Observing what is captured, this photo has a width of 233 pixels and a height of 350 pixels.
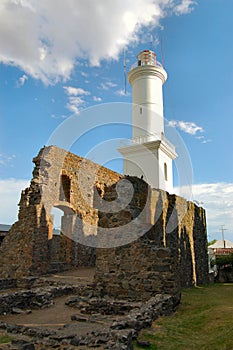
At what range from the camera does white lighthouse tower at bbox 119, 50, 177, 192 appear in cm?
2248

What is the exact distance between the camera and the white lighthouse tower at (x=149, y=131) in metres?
22.5

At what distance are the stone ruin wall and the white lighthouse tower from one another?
3.85m

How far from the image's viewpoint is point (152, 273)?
26.3 ft

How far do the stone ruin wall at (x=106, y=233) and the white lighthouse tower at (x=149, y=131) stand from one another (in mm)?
3848

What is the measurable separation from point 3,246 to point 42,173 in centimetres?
361

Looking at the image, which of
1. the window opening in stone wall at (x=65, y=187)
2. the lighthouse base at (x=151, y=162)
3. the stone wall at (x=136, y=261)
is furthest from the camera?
the lighthouse base at (x=151, y=162)

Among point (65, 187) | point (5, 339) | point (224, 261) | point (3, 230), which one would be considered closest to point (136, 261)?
point (5, 339)

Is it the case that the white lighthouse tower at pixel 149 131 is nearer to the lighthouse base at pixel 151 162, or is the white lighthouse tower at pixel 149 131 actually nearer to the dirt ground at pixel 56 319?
the lighthouse base at pixel 151 162

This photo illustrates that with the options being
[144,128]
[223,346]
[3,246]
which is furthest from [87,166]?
[223,346]

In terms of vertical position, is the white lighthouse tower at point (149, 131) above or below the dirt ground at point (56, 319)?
above

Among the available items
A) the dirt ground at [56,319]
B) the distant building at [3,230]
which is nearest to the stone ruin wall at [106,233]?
the dirt ground at [56,319]

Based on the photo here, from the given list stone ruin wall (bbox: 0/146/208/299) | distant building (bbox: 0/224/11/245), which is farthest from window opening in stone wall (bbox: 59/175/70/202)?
distant building (bbox: 0/224/11/245)

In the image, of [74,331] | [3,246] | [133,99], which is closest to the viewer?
[74,331]

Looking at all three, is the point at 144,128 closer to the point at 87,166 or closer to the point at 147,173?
the point at 147,173
